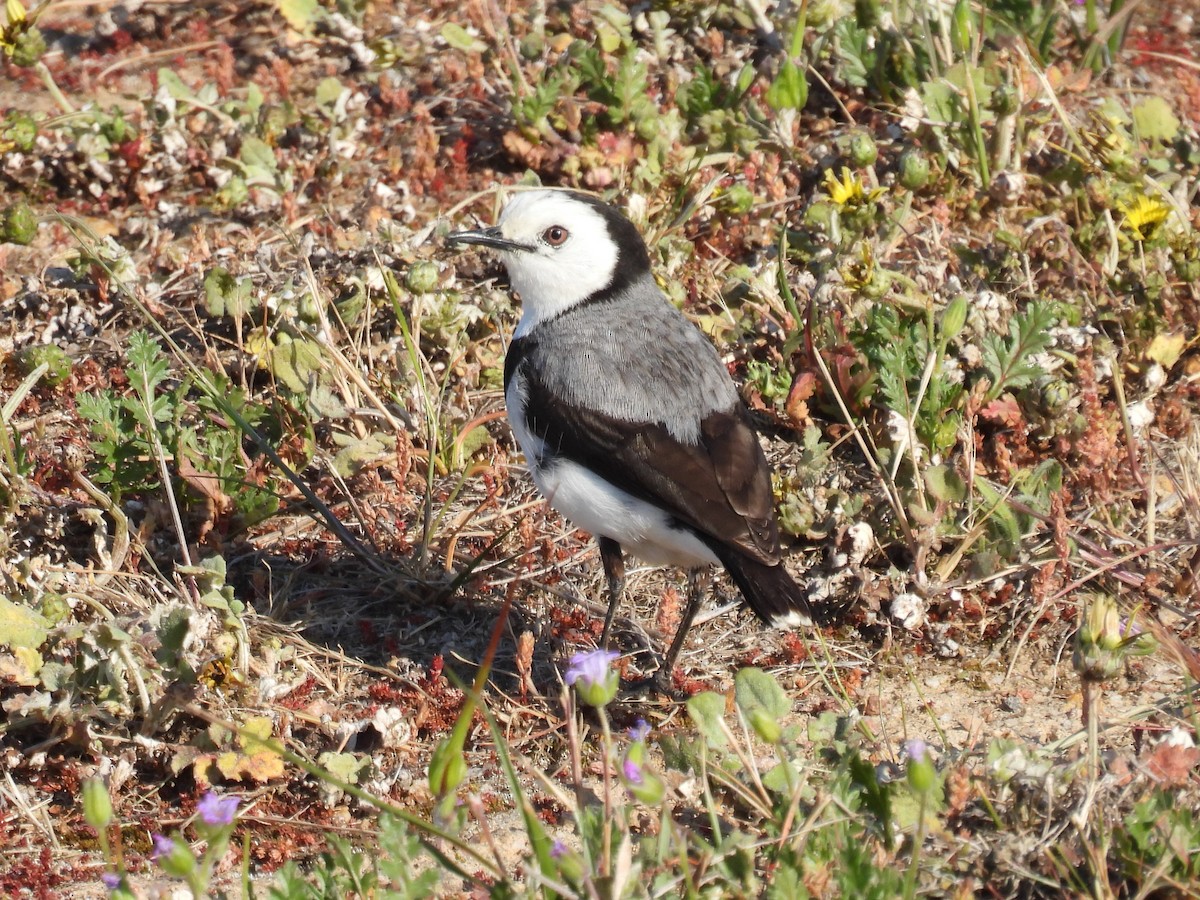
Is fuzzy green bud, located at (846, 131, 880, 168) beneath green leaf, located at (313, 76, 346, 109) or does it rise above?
above

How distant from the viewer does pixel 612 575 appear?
210 inches

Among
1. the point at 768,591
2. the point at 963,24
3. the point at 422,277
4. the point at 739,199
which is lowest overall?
the point at 768,591

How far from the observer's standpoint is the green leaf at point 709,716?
4078 mm

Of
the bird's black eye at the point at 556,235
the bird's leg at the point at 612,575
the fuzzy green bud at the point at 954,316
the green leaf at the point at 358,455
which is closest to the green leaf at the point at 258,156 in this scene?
the green leaf at the point at 358,455

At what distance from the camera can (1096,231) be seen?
22.0ft

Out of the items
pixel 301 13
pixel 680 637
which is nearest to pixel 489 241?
pixel 680 637

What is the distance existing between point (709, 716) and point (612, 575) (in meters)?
1.21

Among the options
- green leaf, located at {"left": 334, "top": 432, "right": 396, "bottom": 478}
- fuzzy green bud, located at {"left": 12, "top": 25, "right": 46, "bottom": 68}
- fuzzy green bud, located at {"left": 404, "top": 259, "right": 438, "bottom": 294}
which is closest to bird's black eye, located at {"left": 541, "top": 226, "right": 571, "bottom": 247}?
fuzzy green bud, located at {"left": 404, "top": 259, "right": 438, "bottom": 294}

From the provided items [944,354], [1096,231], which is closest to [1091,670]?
[944,354]

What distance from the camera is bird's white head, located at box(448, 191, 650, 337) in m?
5.75

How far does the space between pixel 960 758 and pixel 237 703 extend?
2.30 meters

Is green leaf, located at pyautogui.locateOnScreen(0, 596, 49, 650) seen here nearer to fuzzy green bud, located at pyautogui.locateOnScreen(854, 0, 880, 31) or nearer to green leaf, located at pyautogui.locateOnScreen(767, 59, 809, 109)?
green leaf, located at pyautogui.locateOnScreen(767, 59, 809, 109)

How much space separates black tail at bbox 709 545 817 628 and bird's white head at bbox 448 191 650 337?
4.38 feet

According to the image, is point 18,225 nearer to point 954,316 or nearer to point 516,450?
point 516,450
